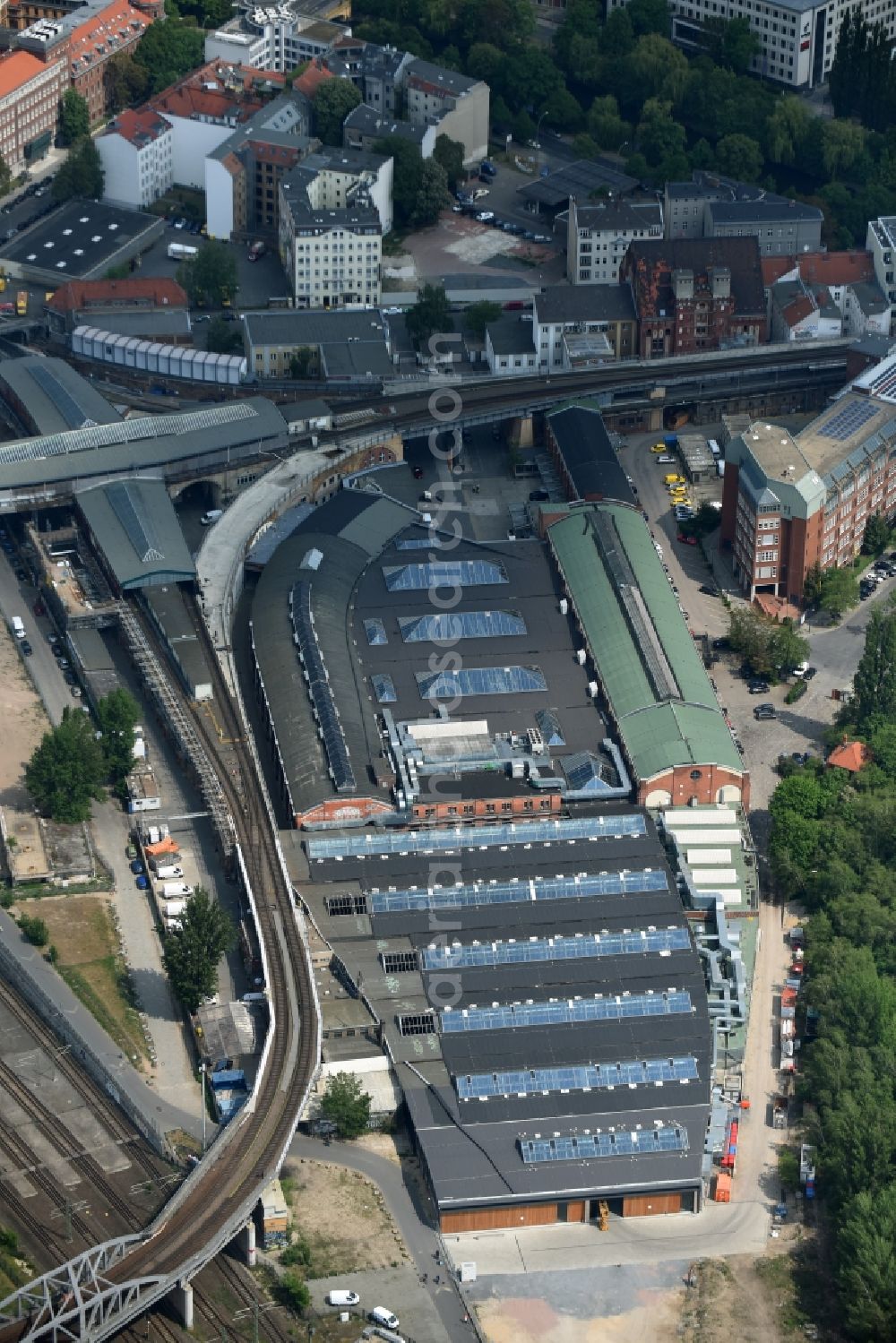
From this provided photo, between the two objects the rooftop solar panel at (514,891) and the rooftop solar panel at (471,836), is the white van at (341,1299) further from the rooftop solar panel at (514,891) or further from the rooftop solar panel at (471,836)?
the rooftop solar panel at (471,836)

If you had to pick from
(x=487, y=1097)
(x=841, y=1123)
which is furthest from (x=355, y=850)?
(x=841, y=1123)

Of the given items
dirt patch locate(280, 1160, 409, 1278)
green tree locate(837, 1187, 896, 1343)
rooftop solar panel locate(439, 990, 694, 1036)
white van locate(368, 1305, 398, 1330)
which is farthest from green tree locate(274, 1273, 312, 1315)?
green tree locate(837, 1187, 896, 1343)

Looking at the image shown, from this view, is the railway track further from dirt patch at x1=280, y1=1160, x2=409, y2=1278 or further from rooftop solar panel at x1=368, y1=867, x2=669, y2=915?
rooftop solar panel at x1=368, y1=867, x2=669, y2=915

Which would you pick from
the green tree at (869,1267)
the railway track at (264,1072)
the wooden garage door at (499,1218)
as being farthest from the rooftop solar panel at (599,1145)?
the railway track at (264,1072)

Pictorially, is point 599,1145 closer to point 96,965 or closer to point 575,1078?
point 575,1078

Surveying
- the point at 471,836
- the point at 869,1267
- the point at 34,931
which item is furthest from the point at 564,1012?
the point at 34,931
